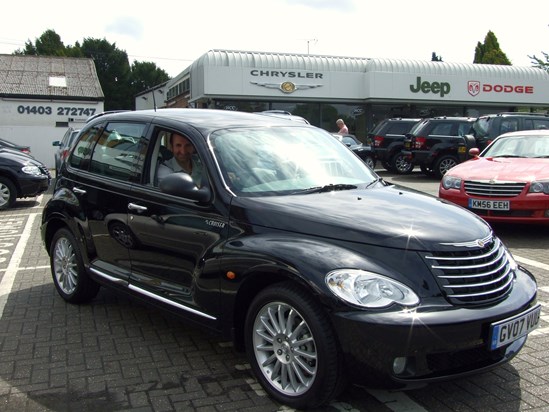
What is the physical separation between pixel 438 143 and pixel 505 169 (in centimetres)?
936

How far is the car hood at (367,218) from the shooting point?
10.3 ft

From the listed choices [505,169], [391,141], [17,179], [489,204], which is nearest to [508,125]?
[391,141]

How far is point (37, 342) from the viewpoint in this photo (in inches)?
170

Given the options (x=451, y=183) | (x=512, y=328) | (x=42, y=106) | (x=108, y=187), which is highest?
(x=42, y=106)

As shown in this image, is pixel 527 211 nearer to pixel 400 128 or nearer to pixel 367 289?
pixel 367 289

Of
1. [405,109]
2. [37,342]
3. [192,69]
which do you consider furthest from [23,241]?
[405,109]

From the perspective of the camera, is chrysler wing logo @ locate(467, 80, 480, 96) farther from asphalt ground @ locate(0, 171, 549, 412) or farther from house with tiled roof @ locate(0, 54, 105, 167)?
asphalt ground @ locate(0, 171, 549, 412)

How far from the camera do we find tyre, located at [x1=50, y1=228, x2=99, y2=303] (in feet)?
16.6

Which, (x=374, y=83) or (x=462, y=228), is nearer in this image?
(x=462, y=228)

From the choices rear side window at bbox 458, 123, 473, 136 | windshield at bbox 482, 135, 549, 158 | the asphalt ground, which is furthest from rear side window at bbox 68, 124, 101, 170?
rear side window at bbox 458, 123, 473, 136

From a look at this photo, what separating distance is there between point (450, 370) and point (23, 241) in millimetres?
7215

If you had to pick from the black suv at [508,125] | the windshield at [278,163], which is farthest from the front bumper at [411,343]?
the black suv at [508,125]

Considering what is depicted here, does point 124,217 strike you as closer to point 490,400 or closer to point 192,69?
point 490,400

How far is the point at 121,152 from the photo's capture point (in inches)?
184
